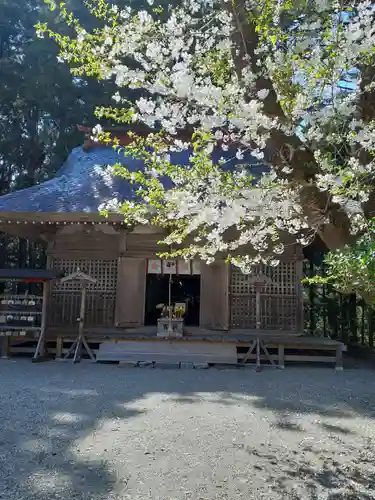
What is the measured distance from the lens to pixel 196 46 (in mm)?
4168

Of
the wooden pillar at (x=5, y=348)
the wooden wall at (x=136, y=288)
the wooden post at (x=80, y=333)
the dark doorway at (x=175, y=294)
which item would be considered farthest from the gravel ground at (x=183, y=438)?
the dark doorway at (x=175, y=294)

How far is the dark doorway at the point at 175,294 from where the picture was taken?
11.9 m

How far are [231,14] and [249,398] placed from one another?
4.30 meters

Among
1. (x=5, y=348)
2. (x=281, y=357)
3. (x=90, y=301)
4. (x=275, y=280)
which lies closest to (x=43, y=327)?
(x=5, y=348)

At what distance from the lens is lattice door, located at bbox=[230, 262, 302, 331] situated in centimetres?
849

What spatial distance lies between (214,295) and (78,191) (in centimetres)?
368

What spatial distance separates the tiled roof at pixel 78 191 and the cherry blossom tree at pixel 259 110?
3799 mm

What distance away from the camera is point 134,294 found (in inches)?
342

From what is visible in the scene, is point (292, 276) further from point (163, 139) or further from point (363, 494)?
point (363, 494)

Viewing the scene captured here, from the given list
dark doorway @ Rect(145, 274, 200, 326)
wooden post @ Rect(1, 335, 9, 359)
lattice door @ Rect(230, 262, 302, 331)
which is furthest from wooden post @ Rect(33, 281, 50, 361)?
dark doorway @ Rect(145, 274, 200, 326)

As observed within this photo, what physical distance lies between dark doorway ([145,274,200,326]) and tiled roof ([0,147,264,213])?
333cm

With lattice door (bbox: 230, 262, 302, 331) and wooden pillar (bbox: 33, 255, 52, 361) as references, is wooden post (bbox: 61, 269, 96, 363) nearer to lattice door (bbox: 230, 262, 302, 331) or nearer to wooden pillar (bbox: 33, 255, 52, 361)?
wooden pillar (bbox: 33, 255, 52, 361)

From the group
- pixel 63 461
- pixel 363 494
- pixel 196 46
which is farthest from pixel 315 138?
pixel 63 461

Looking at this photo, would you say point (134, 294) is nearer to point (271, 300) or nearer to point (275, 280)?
point (271, 300)
